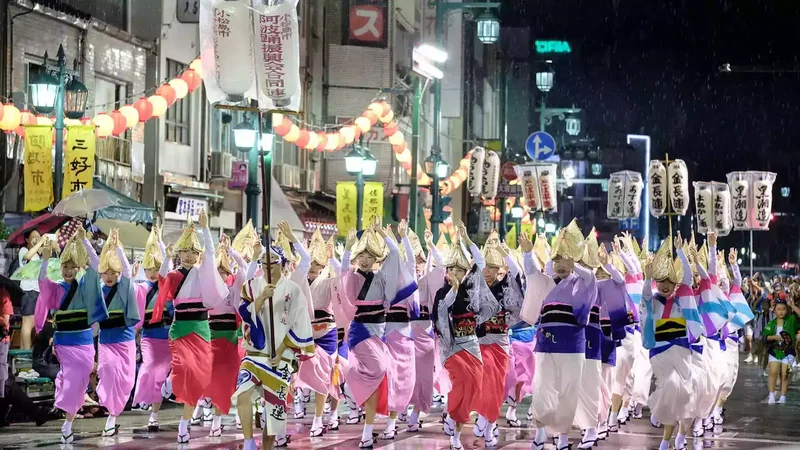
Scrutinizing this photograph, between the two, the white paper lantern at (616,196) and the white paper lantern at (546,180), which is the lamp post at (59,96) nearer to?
the white paper lantern at (546,180)

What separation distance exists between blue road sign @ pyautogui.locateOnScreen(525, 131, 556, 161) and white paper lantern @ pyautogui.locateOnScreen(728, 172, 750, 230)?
23.4ft

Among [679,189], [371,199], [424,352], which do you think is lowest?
[424,352]

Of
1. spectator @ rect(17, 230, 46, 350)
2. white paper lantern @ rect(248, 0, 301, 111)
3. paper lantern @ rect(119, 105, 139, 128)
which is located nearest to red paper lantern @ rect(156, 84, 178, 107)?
paper lantern @ rect(119, 105, 139, 128)

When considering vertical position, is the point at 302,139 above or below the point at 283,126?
below

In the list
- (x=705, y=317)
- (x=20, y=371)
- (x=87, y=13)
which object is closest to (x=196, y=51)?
(x=87, y=13)

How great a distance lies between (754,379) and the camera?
28.5 metres

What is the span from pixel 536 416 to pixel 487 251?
230 cm

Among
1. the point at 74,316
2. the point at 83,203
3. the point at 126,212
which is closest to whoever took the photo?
the point at 74,316

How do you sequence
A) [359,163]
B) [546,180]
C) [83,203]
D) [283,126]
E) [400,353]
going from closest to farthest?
1. [400,353]
2. [83,203]
3. [283,126]
4. [359,163]
5. [546,180]

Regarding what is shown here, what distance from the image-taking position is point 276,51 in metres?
13.4

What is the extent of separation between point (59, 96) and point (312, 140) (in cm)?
997

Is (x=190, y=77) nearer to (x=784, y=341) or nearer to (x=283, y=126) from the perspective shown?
(x=283, y=126)

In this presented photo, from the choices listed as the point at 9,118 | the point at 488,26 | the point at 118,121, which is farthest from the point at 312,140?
the point at 9,118

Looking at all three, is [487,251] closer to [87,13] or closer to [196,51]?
[87,13]
